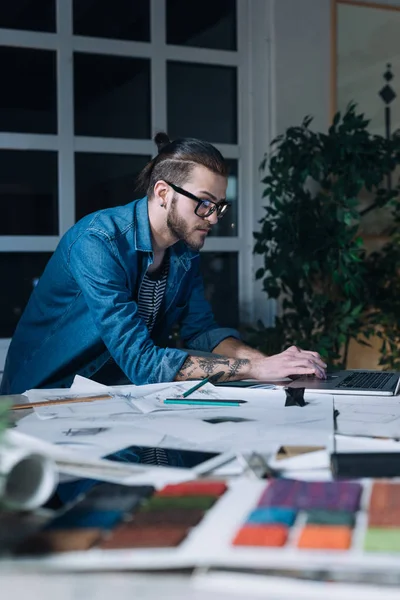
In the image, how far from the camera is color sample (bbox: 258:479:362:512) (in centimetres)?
85

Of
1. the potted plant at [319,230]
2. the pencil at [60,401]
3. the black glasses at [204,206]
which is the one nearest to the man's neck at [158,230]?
the black glasses at [204,206]

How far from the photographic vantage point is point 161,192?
2.27 m

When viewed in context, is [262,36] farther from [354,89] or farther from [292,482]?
[292,482]

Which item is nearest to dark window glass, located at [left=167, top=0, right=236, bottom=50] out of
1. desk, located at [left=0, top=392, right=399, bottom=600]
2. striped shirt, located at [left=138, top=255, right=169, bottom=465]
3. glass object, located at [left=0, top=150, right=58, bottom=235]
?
glass object, located at [left=0, top=150, right=58, bottom=235]

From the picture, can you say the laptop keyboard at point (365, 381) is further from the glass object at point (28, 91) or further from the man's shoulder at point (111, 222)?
the glass object at point (28, 91)

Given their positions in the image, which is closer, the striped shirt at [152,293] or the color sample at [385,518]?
the color sample at [385,518]

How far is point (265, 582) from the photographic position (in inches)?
27.0

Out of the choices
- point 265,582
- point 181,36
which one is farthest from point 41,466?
point 181,36

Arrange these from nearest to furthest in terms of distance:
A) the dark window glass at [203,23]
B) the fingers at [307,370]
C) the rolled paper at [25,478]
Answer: the rolled paper at [25,478], the fingers at [307,370], the dark window glass at [203,23]

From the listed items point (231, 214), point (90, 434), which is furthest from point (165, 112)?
point (90, 434)

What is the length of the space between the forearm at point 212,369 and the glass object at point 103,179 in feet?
6.03

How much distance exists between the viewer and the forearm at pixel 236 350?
7.66 ft

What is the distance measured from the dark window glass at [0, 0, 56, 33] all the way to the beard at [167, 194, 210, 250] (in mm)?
1716

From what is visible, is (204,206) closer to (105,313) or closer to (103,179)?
(105,313)
